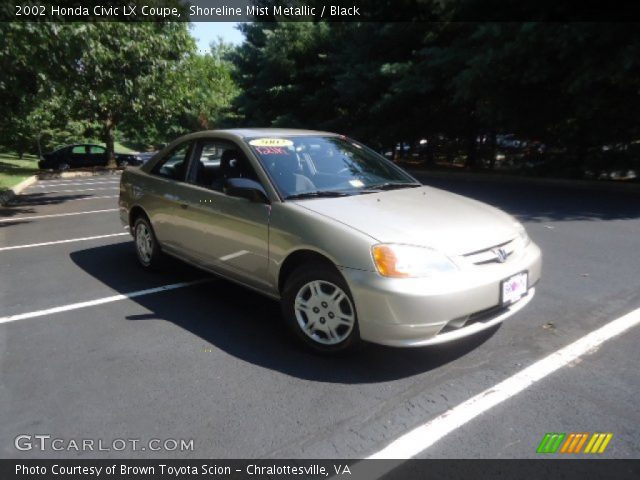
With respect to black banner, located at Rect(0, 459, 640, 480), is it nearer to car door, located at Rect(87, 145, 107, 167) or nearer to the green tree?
the green tree

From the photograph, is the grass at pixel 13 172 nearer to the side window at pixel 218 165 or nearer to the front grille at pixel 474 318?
the side window at pixel 218 165

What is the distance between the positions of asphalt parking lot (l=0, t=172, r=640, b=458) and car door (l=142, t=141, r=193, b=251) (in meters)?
0.52

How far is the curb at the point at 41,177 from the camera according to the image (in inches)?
507

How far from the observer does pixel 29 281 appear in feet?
17.9

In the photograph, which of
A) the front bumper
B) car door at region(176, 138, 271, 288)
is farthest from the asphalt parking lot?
car door at region(176, 138, 271, 288)

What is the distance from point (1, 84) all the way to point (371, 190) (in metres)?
8.10

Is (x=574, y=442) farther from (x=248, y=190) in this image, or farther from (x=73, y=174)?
(x=73, y=174)

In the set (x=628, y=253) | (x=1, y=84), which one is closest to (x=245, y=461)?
(x=628, y=253)

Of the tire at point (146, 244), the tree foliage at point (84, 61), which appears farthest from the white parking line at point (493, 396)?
the tree foliage at point (84, 61)

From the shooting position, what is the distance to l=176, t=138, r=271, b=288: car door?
391 cm

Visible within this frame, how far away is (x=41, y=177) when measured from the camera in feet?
67.6

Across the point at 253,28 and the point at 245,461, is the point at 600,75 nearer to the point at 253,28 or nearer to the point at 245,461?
the point at 245,461

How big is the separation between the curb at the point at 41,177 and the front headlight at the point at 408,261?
1198 cm

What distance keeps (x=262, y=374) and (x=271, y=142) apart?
2006mm
